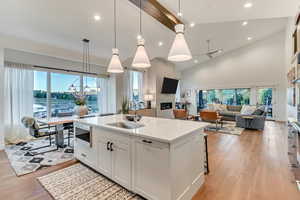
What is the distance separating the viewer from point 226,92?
959 centimetres

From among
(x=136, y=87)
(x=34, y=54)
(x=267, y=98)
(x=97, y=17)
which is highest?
(x=97, y=17)

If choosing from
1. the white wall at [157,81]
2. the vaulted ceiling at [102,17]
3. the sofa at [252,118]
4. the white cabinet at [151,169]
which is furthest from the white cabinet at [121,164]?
the sofa at [252,118]

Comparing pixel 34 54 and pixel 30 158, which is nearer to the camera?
pixel 30 158

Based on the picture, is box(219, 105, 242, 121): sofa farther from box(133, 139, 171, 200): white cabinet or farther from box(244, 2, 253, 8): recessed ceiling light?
box(133, 139, 171, 200): white cabinet

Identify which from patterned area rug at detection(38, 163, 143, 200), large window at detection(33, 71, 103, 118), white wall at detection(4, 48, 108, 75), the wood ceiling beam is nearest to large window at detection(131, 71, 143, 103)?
white wall at detection(4, 48, 108, 75)

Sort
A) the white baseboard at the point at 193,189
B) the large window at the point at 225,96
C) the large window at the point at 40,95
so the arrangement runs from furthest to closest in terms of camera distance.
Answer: the large window at the point at 225,96 → the large window at the point at 40,95 → the white baseboard at the point at 193,189

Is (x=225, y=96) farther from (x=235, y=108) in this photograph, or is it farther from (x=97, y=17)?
(x=97, y=17)

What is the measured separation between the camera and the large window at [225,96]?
898 cm

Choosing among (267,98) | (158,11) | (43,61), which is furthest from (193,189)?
(267,98)

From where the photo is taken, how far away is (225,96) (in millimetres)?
9633

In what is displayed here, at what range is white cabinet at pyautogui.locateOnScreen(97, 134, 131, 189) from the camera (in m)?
2.06

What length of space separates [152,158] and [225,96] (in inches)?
366

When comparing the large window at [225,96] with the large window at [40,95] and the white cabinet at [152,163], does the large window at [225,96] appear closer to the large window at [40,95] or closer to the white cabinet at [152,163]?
the white cabinet at [152,163]

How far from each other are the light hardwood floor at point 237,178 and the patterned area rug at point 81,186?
151 millimetres
